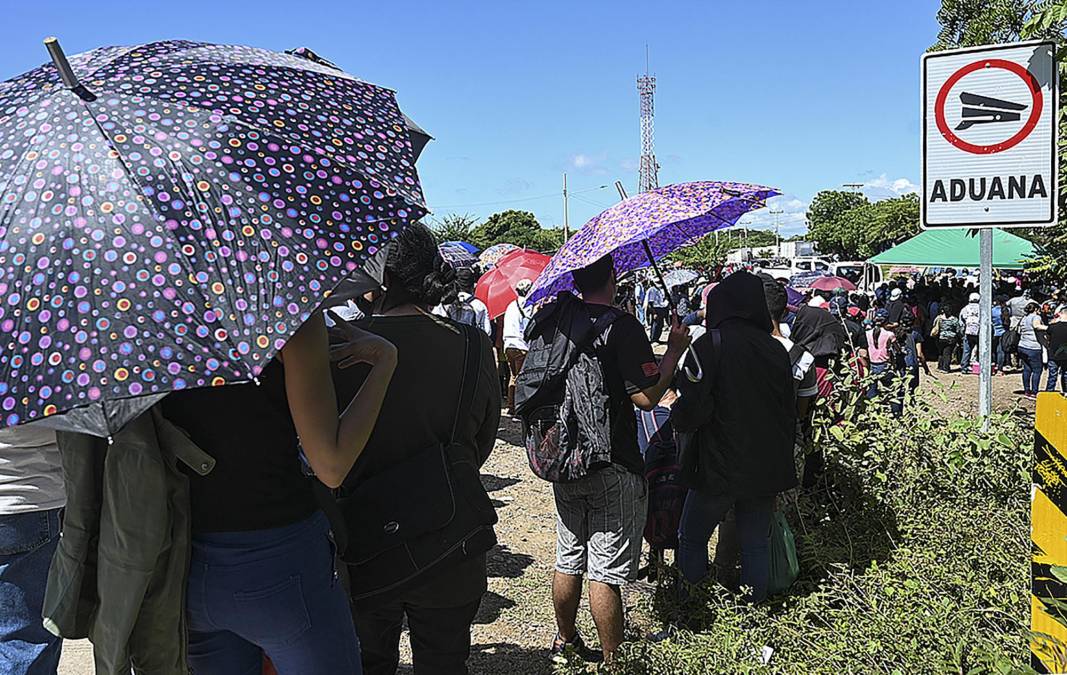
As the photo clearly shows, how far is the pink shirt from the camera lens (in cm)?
987

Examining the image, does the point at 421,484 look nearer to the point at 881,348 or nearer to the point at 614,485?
the point at 614,485

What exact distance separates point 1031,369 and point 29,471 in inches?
590

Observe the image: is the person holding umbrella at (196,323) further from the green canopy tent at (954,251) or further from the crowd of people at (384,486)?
the green canopy tent at (954,251)

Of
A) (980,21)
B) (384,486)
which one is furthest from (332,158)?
(980,21)

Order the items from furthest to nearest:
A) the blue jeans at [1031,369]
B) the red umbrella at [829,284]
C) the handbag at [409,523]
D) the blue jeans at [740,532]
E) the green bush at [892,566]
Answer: the red umbrella at [829,284] → the blue jeans at [1031,369] → the blue jeans at [740,532] → the green bush at [892,566] → the handbag at [409,523]

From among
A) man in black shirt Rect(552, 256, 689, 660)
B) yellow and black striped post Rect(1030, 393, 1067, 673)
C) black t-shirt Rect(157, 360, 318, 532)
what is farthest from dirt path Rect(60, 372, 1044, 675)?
black t-shirt Rect(157, 360, 318, 532)

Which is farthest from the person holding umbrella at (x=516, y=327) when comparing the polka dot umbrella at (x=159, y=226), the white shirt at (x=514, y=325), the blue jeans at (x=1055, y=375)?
the blue jeans at (x=1055, y=375)

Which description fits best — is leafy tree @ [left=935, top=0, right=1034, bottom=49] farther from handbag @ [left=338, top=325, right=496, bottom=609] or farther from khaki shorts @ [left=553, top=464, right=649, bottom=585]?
handbag @ [left=338, top=325, right=496, bottom=609]

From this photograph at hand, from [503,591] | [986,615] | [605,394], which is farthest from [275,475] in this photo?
[503,591]

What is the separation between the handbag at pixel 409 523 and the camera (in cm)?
265

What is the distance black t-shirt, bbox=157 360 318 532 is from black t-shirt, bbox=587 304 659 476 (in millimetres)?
1862

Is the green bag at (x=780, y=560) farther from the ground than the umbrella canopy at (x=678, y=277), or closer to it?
closer to it

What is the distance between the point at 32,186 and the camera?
1.65 metres

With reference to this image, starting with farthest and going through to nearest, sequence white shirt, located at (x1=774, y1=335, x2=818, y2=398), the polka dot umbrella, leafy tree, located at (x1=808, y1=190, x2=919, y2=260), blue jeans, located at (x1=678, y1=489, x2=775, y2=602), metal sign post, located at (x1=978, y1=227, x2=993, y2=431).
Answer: leafy tree, located at (x1=808, y1=190, x2=919, y2=260)
white shirt, located at (x1=774, y1=335, x2=818, y2=398)
metal sign post, located at (x1=978, y1=227, x2=993, y2=431)
blue jeans, located at (x1=678, y1=489, x2=775, y2=602)
the polka dot umbrella
